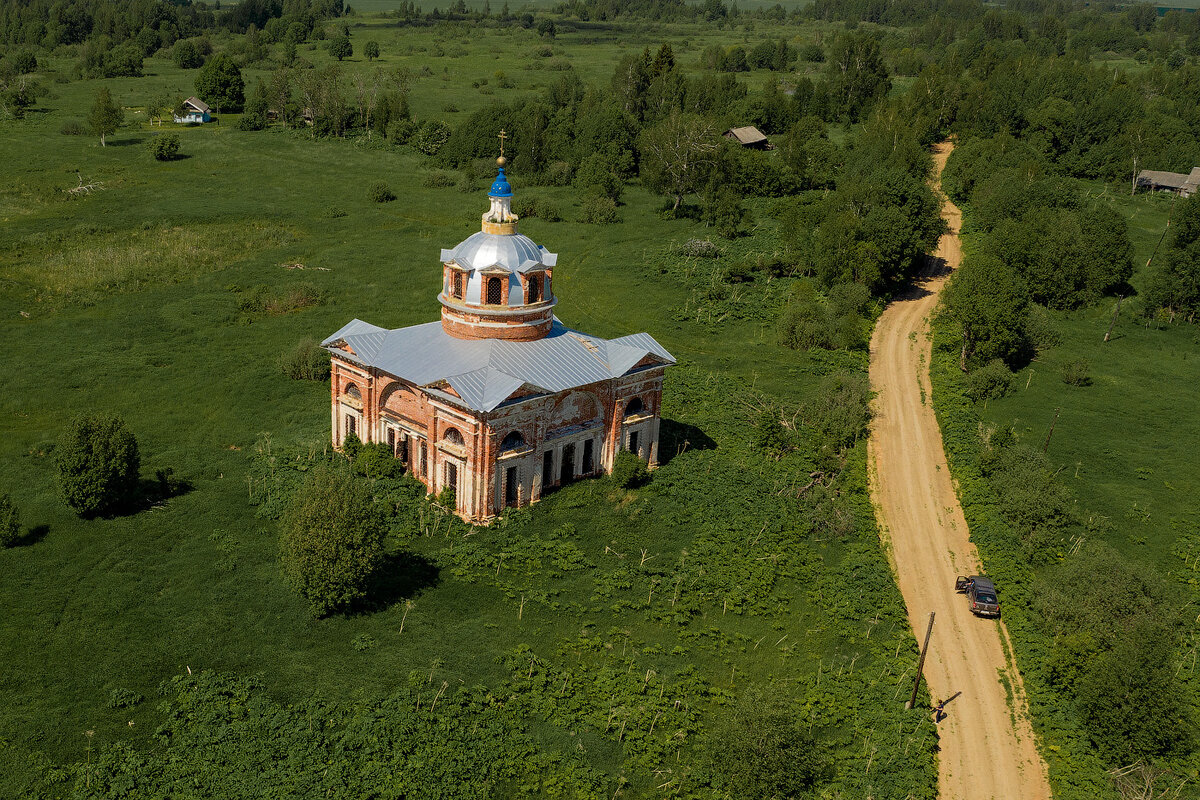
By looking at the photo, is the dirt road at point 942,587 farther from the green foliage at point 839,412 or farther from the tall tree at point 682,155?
the tall tree at point 682,155

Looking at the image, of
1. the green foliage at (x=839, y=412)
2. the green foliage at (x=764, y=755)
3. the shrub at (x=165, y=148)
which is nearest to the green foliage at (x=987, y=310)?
the green foliage at (x=839, y=412)

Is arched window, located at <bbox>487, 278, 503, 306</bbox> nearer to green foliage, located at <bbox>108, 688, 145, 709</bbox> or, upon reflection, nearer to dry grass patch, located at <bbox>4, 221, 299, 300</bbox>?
green foliage, located at <bbox>108, 688, 145, 709</bbox>


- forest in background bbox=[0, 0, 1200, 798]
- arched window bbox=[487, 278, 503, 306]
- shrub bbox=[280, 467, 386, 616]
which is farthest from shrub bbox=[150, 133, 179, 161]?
shrub bbox=[280, 467, 386, 616]

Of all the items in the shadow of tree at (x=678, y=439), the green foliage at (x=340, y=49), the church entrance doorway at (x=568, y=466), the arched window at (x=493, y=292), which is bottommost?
the shadow of tree at (x=678, y=439)

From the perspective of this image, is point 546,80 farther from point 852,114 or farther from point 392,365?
point 392,365

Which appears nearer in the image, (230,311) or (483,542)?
(483,542)

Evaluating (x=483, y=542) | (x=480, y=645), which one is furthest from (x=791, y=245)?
(x=480, y=645)

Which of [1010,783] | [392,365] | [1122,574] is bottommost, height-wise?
[1010,783]
